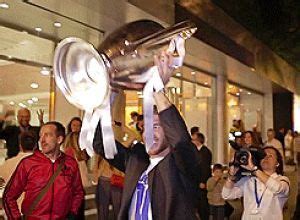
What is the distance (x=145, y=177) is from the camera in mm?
2480

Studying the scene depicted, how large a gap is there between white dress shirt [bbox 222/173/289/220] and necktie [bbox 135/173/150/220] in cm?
150

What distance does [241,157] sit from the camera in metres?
3.75

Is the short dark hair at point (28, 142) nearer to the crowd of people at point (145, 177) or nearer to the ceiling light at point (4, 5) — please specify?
the crowd of people at point (145, 177)

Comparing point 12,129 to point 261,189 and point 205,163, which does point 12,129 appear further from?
point 261,189

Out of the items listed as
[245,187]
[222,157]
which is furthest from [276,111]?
[245,187]

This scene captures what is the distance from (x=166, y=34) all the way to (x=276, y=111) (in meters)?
21.2

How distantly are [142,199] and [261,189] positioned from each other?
5.31ft

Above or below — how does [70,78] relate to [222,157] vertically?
above

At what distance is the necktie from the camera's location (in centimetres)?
242

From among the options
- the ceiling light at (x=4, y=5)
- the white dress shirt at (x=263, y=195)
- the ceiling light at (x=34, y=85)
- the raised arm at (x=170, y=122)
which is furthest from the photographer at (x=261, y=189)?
the ceiling light at (x=34, y=85)

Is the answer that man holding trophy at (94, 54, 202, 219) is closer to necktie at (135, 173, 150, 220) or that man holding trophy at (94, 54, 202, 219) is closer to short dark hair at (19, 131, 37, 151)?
necktie at (135, 173, 150, 220)

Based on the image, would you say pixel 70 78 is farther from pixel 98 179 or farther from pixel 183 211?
pixel 98 179

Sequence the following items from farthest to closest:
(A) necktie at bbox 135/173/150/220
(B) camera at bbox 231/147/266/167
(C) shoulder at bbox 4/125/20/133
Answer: (C) shoulder at bbox 4/125/20/133 → (B) camera at bbox 231/147/266/167 → (A) necktie at bbox 135/173/150/220

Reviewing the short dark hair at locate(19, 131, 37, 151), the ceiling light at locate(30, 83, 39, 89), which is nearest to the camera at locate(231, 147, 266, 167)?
the short dark hair at locate(19, 131, 37, 151)
